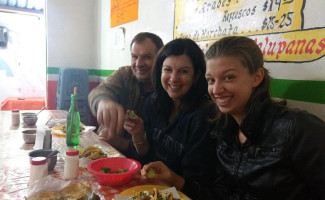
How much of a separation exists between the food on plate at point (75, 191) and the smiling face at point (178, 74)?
73cm

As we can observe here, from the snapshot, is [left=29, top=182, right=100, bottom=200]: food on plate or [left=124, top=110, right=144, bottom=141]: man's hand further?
[left=124, top=110, right=144, bottom=141]: man's hand

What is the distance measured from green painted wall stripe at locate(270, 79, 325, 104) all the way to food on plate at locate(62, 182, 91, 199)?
1114 mm

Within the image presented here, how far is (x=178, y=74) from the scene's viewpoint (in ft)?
4.58

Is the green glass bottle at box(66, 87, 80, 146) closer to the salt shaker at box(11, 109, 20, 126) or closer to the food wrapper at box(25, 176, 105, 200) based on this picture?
the food wrapper at box(25, 176, 105, 200)

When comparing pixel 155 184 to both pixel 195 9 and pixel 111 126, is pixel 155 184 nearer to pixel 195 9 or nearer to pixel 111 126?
pixel 111 126

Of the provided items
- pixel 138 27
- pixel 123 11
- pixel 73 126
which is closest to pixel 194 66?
pixel 73 126

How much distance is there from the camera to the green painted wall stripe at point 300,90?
3.77 feet

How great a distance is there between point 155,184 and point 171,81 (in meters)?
0.60

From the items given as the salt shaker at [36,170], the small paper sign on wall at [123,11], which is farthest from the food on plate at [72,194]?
the small paper sign on wall at [123,11]

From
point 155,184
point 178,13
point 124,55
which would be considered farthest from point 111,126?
point 124,55

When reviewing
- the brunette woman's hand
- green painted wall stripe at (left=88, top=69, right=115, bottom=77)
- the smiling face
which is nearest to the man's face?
the smiling face

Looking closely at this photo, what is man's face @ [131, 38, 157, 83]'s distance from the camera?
1995mm

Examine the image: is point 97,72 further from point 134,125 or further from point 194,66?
point 194,66

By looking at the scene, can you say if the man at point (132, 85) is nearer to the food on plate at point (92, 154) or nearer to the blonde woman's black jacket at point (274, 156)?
the food on plate at point (92, 154)
